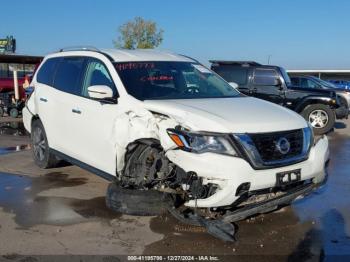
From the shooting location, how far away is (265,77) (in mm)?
13672

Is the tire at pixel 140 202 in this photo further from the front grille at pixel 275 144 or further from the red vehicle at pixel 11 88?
the red vehicle at pixel 11 88

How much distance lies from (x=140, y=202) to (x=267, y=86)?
30.7 feet

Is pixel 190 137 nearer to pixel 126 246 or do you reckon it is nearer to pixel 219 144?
pixel 219 144

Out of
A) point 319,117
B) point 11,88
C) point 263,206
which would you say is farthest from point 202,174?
point 11,88

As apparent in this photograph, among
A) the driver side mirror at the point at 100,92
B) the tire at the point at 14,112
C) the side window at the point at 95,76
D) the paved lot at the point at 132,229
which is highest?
the side window at the point at 95,76

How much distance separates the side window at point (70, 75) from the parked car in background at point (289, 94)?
726cm

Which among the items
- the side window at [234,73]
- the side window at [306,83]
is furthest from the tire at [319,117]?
the side window at [306,83]

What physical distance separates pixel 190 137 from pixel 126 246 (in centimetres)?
123

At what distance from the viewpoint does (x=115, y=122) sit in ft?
17.9

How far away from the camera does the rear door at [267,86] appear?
44.7 ft

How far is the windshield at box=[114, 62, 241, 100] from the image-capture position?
5.74 metres

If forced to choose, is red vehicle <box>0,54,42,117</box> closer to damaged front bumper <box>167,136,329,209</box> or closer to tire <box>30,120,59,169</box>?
tire <box>30,120,59,169</box>

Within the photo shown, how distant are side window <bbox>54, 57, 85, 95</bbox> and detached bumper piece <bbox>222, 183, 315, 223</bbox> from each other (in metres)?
2.90

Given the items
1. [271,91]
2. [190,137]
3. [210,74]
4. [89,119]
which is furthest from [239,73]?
[190,137]
